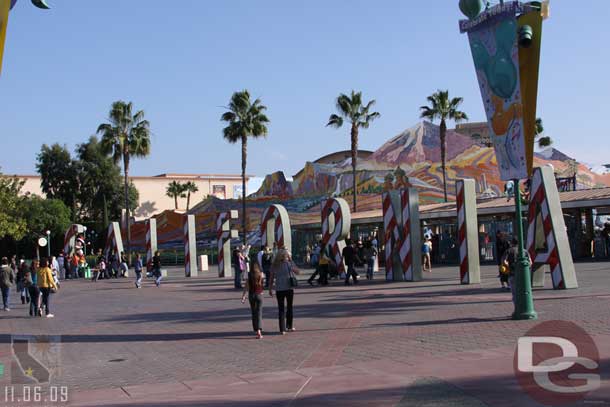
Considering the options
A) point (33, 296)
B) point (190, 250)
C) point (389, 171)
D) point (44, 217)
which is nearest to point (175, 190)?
point (44, 217)

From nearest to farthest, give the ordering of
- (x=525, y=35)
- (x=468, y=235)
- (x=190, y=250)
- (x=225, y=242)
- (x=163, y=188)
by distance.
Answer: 1. (x=525, y=35)
2. (x=468, y=235)
3. (x=225, y=242)
4. (x=190, y=250)
5. (x=163, y=188)

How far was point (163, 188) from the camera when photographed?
290 ft

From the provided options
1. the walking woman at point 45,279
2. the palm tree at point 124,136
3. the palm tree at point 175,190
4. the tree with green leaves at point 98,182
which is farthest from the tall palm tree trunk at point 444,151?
the palm tree at point 175,190

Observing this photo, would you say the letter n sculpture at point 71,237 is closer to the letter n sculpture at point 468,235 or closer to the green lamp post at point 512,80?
the letter n sculpture at point 468,235

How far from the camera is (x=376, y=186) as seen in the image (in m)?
59.8

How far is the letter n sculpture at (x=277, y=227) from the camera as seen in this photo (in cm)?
2822

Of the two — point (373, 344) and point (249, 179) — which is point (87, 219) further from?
point (373, 344)

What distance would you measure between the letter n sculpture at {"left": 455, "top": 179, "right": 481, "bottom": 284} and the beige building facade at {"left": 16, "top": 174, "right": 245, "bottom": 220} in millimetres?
63850

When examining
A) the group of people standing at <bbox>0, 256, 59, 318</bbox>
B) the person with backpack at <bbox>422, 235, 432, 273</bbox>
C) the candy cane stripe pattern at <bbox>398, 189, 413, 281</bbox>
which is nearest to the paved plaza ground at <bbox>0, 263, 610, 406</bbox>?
the group of people standing at <bbox>0, 256, 59, 318</bbox>

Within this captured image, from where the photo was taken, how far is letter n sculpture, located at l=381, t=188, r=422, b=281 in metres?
23.6

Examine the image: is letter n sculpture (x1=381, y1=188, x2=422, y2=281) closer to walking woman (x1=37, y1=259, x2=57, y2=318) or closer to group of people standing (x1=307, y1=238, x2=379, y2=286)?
group of people standing (x1=307, y1=238, x2=379, y2=286)

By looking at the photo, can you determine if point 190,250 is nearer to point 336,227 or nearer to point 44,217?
point 336,227

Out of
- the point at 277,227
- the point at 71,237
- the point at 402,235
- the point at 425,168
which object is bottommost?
the point at 402,235

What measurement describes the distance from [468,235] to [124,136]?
32.9m
